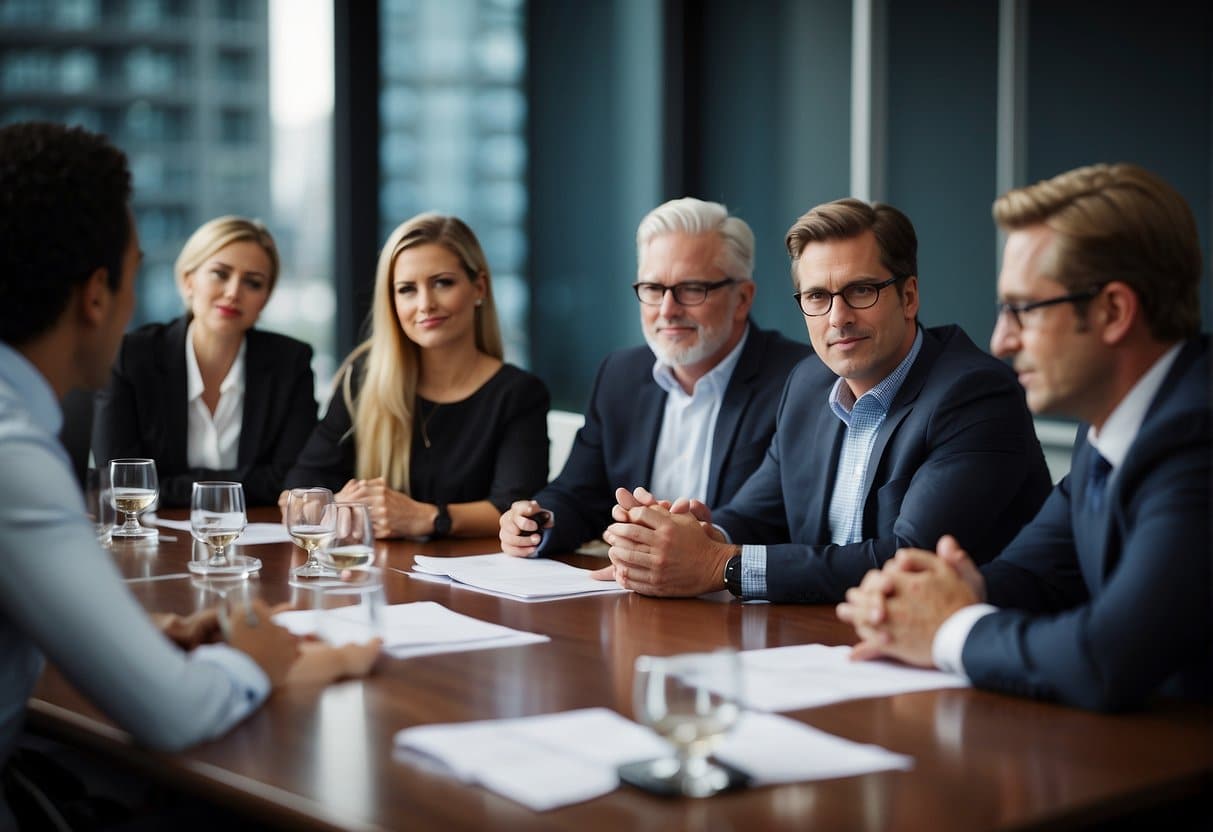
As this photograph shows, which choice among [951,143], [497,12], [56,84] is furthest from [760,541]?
[56,84]

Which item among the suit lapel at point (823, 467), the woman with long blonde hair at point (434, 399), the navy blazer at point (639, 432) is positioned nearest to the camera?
the suit lapel at point (823, 467)

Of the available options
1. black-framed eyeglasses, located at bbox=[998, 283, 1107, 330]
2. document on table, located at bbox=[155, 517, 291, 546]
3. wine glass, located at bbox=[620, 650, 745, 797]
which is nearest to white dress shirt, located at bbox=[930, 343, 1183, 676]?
black-framed eyeglasses, located at bbox=[998, 283, 1107, 330]

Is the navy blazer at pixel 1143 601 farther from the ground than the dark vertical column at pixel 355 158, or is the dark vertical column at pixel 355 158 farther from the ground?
the dark vertical column at pixel 355 158

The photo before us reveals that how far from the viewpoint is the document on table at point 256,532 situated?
10.5 ft

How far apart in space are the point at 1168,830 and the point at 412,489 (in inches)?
106

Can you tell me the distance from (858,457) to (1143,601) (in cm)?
121

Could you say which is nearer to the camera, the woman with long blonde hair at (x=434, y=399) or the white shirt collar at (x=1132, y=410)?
the white shirt collar at (x=1132, y=410)

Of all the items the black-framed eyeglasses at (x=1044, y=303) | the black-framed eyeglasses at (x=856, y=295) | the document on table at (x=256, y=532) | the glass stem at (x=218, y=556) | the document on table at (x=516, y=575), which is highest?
the black-framed eyeglasses at (x=856, y=295)

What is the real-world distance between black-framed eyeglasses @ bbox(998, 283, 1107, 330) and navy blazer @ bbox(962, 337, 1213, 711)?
150 mm

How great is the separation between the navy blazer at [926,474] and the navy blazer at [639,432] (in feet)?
1.44

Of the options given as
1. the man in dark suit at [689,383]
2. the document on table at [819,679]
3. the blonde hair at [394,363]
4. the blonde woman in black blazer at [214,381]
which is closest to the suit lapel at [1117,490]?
the document on table at [819,679]

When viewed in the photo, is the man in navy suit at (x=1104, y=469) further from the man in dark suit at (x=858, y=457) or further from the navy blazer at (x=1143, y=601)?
the man in dark suit at (x=858, y=457)

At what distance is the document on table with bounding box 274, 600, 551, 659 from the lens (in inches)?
75.3

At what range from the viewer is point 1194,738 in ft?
5.45
